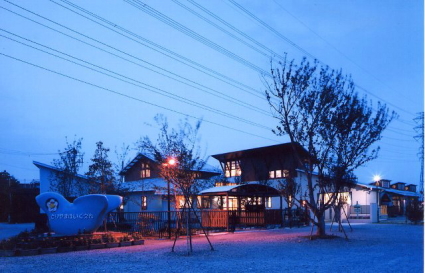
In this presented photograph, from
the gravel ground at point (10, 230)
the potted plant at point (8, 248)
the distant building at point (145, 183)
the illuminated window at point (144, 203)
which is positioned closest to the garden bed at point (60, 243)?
the potted plant at point (8, 248)

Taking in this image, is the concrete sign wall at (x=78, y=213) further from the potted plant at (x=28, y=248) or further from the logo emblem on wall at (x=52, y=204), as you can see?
the potted plant at (x=28, y=248)

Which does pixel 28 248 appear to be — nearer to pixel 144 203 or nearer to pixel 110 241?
pixel 110 241

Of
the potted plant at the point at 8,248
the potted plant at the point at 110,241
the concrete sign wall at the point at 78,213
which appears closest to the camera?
the potted plant at the point at 8,248

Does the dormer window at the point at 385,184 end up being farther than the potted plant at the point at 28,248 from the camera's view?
Yes

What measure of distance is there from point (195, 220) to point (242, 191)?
13.8ft

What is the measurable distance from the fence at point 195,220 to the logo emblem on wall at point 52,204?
4211mm

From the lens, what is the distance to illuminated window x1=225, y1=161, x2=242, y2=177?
157ft

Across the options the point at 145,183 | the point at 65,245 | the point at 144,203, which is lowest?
the point at 65,245

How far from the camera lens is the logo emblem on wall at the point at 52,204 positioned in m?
20.4

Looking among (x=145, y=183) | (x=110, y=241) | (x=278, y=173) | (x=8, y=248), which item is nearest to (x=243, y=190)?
(x=145, y=183)

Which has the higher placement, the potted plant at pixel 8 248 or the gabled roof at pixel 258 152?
the gabled roof at pixel 258 152

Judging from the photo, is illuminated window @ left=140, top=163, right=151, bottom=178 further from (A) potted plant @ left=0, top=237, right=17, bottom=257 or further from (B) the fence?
(A) potted plant @ left=0, top=237, right=17, bottom=257

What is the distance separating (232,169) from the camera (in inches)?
1911

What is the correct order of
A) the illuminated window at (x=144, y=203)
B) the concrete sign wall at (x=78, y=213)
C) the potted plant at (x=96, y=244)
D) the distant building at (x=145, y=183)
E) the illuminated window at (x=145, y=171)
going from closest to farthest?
the potted plant at (x=96, y=244)
the concrete sign wall at (x=78, y=213)
the distant building at (x=145, y=183)
the illuminated window at (x=144, y=203)
the illuminated window at (x=145, y=171)
